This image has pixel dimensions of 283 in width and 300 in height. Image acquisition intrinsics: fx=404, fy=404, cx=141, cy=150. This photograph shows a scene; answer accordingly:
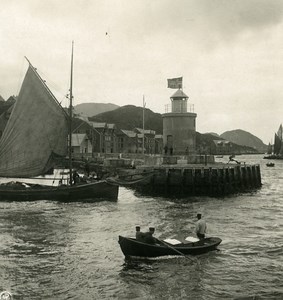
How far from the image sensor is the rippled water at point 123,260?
14.6 metres

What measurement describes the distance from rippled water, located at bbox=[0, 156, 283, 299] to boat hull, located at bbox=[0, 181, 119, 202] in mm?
2827

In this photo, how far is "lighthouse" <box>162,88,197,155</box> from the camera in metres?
52.5

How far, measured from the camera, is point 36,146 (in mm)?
35281

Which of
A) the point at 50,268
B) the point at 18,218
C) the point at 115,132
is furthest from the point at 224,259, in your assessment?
the point at 115,132

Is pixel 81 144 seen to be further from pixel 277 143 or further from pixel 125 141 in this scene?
pixel 277 143

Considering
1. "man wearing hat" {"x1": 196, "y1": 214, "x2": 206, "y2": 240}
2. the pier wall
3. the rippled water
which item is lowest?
the rippled water

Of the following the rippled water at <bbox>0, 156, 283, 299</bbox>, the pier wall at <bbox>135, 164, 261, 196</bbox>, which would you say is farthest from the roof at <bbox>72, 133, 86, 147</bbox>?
the rippled water at <bbox>0, 156, 283, 299</bbox>

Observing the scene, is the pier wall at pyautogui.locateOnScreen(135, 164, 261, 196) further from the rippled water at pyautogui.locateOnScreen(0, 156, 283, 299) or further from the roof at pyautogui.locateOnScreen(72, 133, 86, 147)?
the roof at pyautogui.locateOnScreen(72, 133, 86, 147)

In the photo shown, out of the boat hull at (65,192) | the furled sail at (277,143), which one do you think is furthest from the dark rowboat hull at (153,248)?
the furled sail at (277,143)

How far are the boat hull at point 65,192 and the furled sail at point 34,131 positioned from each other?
151 cm

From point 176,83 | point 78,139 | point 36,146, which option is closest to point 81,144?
point 78,139

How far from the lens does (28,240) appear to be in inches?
840

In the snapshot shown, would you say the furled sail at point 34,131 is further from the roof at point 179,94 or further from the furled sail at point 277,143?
the furled sail at point 277,143

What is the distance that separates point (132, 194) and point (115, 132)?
274 feet
